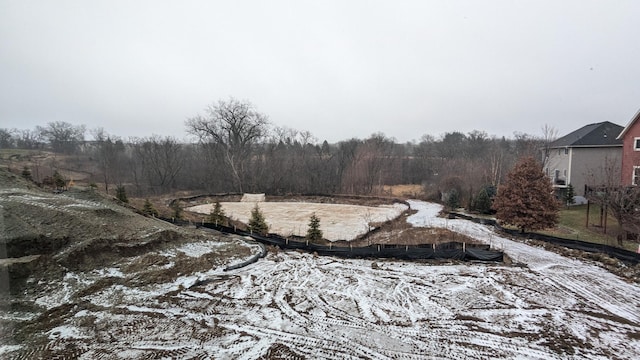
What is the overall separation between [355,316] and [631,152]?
21.1 m

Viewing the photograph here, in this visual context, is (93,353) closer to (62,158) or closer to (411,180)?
(411,180)

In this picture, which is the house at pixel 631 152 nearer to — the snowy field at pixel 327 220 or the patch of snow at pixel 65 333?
the snowy field at pixel 327 220

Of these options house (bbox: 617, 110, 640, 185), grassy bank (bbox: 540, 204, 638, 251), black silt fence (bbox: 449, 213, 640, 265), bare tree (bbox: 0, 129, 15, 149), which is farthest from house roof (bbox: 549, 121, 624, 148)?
bare tree (bbox: 0, 129, 15, 149)

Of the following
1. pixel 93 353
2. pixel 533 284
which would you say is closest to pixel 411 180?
pixel 533 284

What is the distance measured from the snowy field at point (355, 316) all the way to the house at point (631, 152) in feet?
41.4

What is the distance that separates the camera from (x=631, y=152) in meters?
17.0

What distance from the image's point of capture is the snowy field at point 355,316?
473 centimetres

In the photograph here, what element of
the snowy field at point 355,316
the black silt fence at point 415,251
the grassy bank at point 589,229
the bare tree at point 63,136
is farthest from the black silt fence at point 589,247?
the bare tree at point 63,136

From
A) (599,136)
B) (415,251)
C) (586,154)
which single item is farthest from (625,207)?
(599,136)

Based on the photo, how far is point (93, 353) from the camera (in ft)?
14.5

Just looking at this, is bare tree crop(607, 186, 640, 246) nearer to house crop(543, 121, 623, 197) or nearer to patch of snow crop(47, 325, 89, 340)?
house crop(543, 121, 623, 197)

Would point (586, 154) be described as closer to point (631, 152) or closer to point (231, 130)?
point (631, 152)

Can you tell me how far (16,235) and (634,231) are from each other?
18.8 m

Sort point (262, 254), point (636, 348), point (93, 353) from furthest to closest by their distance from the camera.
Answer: point (262, 254) → point (636, 348) → point (93, 353)
